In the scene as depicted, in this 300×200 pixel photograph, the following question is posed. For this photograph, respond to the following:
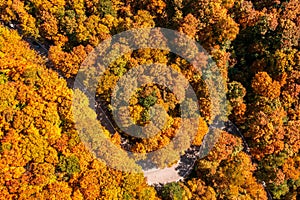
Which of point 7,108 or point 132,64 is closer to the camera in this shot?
point 7,108

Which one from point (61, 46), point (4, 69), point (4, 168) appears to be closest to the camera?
point (4, 168)

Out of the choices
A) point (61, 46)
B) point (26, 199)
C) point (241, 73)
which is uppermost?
point (241, 73)

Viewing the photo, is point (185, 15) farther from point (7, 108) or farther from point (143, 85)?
point (7, 108)

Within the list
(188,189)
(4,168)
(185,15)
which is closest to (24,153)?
(4,168)

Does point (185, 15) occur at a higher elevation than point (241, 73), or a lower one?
higher

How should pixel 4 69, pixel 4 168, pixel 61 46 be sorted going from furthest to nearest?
pixel 61 46
pixel 4 69
pixel 4 168

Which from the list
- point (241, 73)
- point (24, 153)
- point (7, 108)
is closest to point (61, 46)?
point (7, 108)
